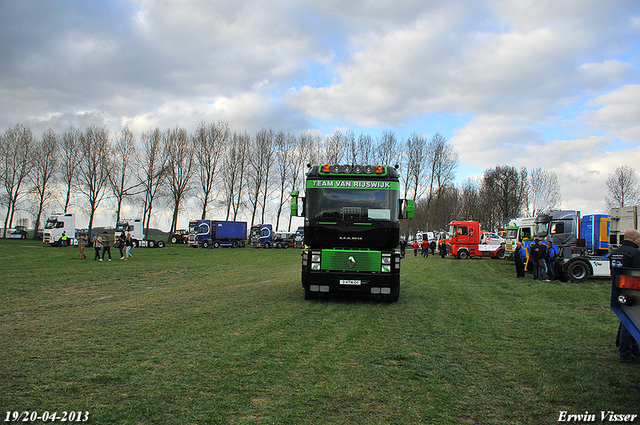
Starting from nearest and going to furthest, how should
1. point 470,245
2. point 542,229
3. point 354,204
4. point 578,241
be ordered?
point 354,204 → point 578,241 → point 542,229 → point 470,245

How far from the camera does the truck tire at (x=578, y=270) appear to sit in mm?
17500

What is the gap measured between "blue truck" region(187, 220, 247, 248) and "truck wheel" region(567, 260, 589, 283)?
1519 inches

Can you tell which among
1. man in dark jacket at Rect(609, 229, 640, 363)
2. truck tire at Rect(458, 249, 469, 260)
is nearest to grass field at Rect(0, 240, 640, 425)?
→ man in dark jacket at Rect(609, 229, 640, 363)

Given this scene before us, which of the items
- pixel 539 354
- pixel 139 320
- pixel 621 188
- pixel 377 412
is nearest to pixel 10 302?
pixel 139 320

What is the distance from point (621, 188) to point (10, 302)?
6009 cm

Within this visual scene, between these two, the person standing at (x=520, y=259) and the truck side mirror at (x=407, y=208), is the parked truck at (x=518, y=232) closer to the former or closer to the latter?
the person standing at (x=520, y=259)

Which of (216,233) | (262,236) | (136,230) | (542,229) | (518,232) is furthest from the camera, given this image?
(262,236)

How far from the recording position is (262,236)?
5362cm

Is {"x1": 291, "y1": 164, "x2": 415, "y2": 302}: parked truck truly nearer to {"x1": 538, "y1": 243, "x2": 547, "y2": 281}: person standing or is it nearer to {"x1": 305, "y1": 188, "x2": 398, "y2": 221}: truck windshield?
{"x1": 305, "y1": 188, "x2": 398, "y2": 221}: truck windshield

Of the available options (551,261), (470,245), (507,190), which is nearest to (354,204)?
(551,261)

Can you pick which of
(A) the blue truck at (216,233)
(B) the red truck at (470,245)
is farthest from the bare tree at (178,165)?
(B) the red truck at (470,245)

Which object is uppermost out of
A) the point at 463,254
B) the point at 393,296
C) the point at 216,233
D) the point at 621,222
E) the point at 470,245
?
the point at 621,222

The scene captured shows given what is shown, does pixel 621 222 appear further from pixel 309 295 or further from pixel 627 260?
pixel 627 260

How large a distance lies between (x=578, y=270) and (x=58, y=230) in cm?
4705
